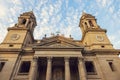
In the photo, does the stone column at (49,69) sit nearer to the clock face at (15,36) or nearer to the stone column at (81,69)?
the stone column at (81,69)

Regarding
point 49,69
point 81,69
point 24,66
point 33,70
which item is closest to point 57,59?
point 49,69

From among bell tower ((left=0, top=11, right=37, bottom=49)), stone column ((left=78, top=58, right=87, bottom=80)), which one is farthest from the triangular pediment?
bell tower ((left=0, top=11, right=37, bottom=49))

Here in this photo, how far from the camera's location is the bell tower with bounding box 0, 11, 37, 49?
28459mm

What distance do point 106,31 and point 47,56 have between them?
45.7 feet

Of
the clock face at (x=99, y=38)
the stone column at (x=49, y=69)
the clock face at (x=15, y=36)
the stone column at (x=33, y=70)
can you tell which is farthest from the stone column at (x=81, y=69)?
the clock face at (x=15, y=36)

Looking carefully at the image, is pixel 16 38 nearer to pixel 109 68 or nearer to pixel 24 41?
pixel 24 41

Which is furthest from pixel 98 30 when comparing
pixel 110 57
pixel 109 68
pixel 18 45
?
pixel 18 45

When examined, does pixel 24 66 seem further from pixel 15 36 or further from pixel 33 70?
pixel 15 36

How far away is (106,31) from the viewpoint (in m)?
32.5

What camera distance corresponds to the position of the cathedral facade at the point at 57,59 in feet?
78.5

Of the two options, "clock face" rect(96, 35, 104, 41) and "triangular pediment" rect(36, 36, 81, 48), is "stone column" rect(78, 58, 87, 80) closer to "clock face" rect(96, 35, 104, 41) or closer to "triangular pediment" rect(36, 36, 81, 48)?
"triangular pediment" rect(36, 36, 81, 48)

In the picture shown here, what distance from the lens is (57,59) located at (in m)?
26.1

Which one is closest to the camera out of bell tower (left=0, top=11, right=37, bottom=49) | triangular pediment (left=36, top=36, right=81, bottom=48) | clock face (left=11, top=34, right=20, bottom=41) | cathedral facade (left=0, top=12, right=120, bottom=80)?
cathedral facade (left=0, top=12, right=120, bottom=80)

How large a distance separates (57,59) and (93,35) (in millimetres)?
9384
